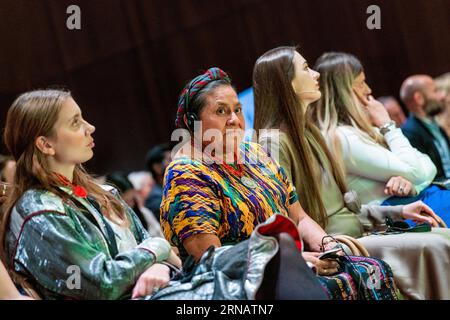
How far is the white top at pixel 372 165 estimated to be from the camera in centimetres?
395

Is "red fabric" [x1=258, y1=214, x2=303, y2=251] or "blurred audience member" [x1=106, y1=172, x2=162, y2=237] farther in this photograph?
"blurred audience member" [x1=106, y1=172, x2=162, y2=237]

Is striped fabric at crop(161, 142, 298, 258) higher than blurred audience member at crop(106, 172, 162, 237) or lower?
higher

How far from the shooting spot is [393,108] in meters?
5.72

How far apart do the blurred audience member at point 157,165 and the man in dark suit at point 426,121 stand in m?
1.67

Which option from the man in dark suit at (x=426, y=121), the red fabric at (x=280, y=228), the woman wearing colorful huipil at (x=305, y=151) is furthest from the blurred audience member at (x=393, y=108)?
the red fabric at (x=280, y=228)

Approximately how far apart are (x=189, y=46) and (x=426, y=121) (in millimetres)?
1699

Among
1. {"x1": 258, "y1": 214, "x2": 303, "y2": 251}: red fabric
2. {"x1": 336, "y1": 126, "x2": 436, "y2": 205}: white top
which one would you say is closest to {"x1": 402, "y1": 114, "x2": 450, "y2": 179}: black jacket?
{"x1": 336, "y1": 126, "x2": 436, "y2": 205}: white top

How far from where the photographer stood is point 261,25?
505 centimetres

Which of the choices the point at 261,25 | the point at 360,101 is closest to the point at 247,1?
the point at 261,25

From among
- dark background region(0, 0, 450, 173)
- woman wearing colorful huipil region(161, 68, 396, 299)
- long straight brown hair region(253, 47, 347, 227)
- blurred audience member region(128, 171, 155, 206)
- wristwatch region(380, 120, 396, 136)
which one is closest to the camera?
woman wearing colorful huipil region(161, 68, 396, 299)

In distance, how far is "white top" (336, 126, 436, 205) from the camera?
3949mm

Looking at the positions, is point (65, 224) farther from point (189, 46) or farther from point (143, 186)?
point (143, 186)

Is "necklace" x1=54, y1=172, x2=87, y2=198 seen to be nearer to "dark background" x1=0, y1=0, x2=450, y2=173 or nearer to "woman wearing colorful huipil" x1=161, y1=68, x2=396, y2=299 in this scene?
"woman wearing colorful huipil" x1=161, y1=68, x2=396, y2=299
